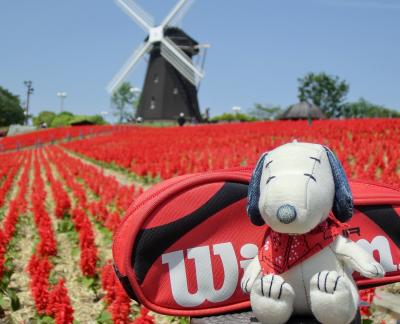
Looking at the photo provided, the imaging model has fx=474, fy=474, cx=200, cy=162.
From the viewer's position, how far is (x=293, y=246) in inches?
59.9

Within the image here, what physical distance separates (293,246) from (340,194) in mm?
224

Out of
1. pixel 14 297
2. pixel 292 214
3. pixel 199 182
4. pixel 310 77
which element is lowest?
pixel 14 297

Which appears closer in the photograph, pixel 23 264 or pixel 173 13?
pixel 23 264

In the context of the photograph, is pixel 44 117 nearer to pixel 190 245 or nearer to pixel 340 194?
pixel 190 245

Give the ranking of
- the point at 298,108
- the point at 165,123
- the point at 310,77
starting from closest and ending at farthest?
the point at 165,123
the point at 298,108
the point at 310,77

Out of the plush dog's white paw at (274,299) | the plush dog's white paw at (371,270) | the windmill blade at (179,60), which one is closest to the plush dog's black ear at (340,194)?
the plush dog's white paw at (371,270)

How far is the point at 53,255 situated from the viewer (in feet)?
14.0

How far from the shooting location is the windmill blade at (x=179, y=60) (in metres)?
32.2

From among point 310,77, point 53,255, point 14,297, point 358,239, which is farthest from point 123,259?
point 310,77

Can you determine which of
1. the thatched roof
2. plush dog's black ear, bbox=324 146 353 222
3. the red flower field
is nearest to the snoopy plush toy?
plush dog's black ear, bbox=324 146 353 222

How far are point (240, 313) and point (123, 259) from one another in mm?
493

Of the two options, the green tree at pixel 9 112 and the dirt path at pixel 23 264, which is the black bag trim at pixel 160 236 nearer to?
the dirt path at pixel 23 264

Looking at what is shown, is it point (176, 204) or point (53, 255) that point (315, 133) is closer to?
point (53, 255)

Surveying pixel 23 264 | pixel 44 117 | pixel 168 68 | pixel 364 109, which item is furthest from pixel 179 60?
pixel 364 109
